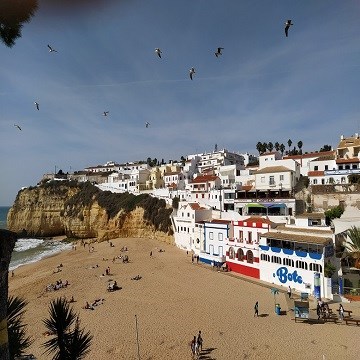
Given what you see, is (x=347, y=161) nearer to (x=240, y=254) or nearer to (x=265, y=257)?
(x=240, y=254)

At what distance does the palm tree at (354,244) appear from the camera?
24.4 m

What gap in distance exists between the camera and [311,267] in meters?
21.9

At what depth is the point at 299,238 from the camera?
22766mm

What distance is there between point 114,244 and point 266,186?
1007 inches

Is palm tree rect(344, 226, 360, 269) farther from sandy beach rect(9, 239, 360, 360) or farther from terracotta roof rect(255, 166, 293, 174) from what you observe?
terracotta roof rect(255, 166, 293, 174)

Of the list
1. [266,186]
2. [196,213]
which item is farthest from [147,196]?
[266,186]

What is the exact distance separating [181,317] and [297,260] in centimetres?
998

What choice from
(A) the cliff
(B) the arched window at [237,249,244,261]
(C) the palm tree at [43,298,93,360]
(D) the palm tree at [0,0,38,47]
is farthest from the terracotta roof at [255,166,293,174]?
(D) the palm tree at [0,0,38,47]

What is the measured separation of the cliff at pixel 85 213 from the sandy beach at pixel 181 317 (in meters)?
18.3

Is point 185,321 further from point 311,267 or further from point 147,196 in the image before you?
point 147,196

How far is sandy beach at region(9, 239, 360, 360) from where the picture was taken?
14.8 meters

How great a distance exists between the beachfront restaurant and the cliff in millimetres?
22239

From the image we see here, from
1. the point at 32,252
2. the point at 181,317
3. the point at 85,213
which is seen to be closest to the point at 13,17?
the point at 181,317

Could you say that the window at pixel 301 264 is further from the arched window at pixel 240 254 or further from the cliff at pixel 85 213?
the cliff at pixel 85 213
